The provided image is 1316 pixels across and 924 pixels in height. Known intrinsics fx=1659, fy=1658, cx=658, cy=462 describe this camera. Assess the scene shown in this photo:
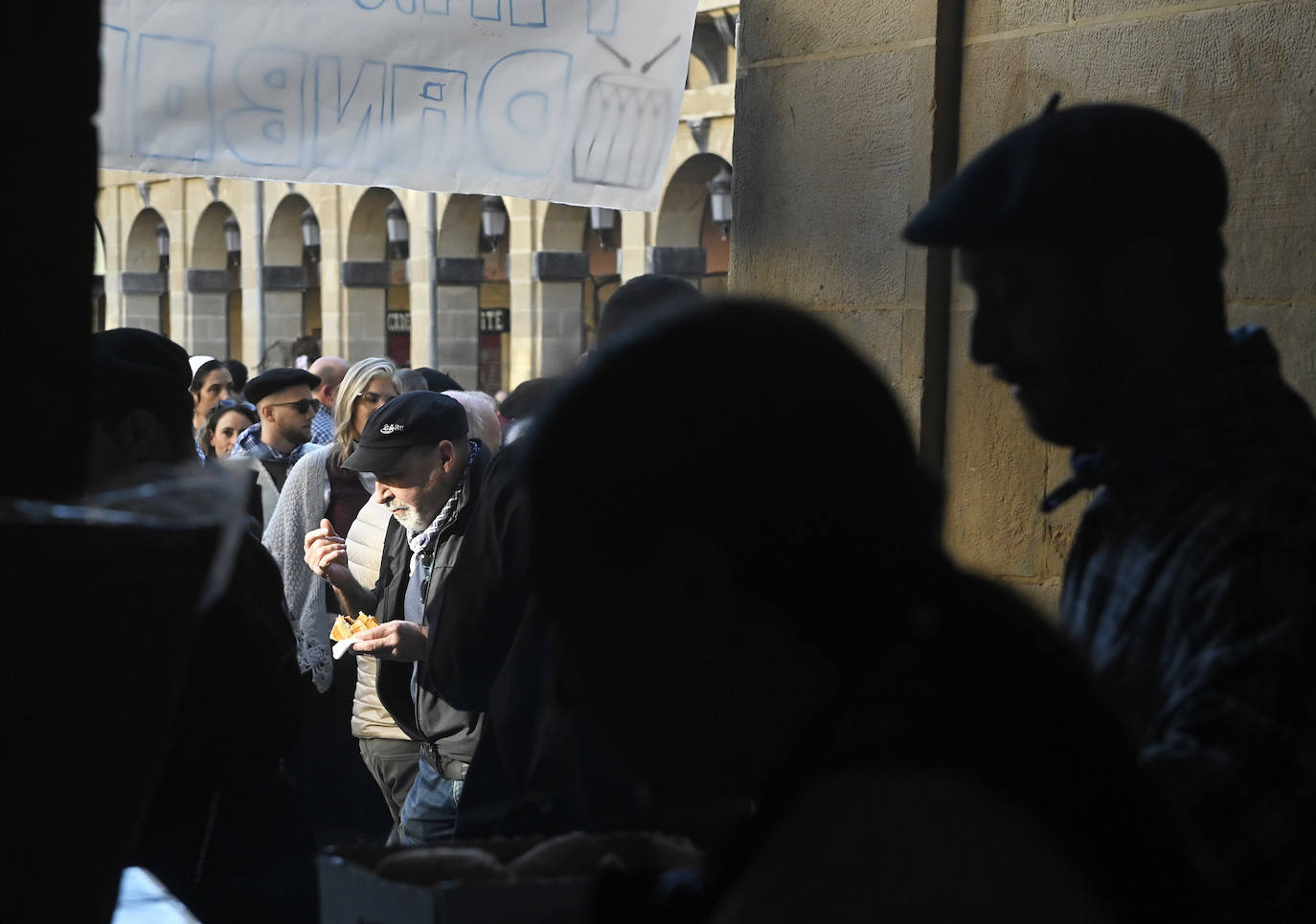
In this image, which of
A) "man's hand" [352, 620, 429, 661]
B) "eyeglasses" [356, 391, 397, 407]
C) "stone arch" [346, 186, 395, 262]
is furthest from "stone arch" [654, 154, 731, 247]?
"man's hand" [352, 620, 429, 661]

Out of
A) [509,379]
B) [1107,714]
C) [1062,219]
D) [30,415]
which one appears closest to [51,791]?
[30,415]

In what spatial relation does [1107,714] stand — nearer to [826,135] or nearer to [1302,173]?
[1302,173]

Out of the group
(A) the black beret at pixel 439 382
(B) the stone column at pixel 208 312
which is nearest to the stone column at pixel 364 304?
(B) the stone column at pixel 208 312

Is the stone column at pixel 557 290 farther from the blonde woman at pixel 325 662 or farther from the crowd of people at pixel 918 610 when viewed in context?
the crowd of people at pixel 918 610

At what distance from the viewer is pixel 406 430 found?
4.75 m

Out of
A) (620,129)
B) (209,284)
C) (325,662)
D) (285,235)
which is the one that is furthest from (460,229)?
(620,129)

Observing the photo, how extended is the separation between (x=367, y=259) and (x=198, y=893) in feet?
86.0

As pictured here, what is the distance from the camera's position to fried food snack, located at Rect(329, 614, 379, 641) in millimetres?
4711

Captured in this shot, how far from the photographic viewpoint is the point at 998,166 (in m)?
1.67

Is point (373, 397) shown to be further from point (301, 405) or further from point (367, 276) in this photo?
point (367, 276)

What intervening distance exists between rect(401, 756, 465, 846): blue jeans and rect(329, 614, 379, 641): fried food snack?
0.45m

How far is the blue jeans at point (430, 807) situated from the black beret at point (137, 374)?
180cm

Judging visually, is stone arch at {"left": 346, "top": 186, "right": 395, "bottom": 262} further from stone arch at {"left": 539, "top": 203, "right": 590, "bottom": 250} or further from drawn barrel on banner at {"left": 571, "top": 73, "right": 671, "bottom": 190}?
drawn barrel on banner at {"left": 571, "top": 73, "right": 671, "bottom": 190}

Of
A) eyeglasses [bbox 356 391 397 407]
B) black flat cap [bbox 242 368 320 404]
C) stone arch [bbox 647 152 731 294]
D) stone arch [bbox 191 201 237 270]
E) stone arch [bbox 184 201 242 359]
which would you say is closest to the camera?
eyeglasses [bbox 356 391 397 407]
